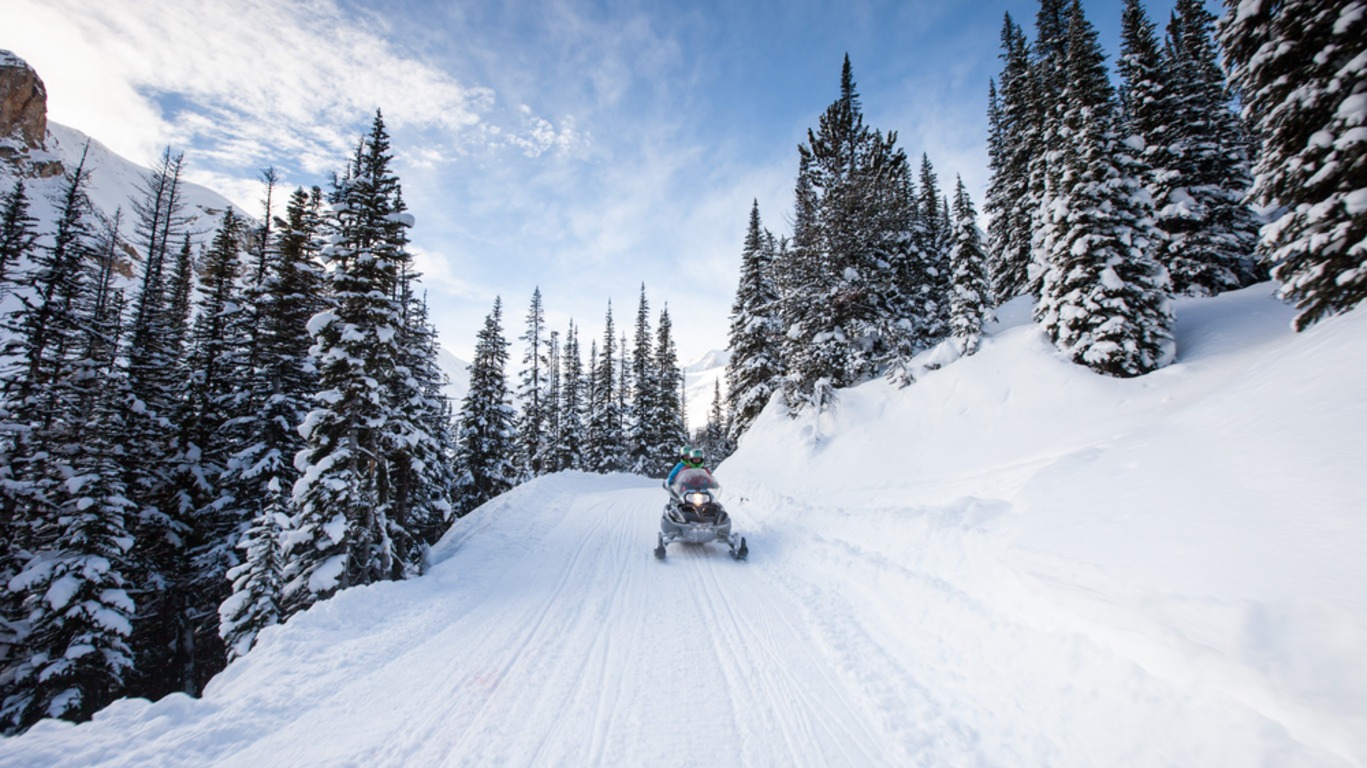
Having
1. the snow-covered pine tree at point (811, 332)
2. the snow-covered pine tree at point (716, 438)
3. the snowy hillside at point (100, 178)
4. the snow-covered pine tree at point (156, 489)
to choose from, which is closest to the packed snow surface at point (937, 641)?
the snow-covered pine tree at point (811, 332)

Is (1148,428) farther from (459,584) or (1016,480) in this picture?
(459,584)

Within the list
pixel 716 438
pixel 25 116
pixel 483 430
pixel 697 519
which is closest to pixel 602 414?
pixel 483 430

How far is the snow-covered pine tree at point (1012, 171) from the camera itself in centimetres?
2553

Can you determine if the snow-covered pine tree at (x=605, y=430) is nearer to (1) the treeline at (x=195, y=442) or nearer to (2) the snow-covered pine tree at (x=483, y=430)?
(2) the snow-covered pine tree at (x=483, y=430)

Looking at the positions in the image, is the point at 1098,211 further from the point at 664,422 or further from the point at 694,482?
the point at 664,422

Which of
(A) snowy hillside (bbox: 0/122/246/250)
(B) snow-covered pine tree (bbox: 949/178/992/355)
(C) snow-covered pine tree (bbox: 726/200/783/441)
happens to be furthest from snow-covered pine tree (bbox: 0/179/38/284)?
(A) snowy hillside (bbox: 0/122/246/250)

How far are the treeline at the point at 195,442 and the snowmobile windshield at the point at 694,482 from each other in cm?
672

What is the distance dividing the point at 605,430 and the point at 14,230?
30.8 m

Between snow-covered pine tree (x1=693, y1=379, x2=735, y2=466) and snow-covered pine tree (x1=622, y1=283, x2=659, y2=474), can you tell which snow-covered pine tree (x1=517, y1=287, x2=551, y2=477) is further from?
snow-covered pine tree (x1=693, y1=379, x2=735, y2=466)

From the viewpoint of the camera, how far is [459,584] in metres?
8.36

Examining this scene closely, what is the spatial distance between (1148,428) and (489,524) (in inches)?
606

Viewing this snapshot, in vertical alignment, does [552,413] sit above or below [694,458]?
above

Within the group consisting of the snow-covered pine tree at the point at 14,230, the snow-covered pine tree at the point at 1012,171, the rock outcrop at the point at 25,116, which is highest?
the rock outcrop at the point at 25,116

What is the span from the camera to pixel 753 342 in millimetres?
27781
